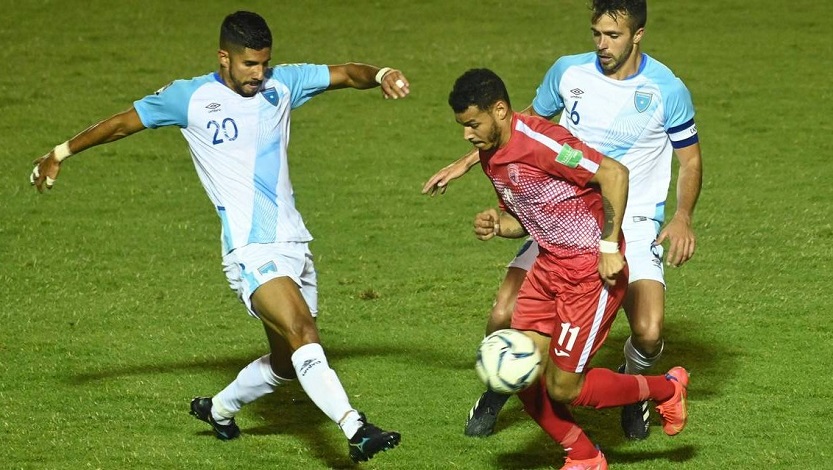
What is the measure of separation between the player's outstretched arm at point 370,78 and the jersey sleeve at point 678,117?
129 cm

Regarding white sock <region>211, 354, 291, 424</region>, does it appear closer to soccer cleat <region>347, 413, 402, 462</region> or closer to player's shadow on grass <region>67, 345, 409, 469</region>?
player's shadow on grass <region>67, 345, 409, 469</region>

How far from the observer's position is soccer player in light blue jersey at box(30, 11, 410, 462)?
5938 mm

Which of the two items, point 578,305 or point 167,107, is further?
point 167,107

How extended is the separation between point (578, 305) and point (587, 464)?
0.74 metres

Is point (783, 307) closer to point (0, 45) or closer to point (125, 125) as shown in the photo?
point (125, 125)

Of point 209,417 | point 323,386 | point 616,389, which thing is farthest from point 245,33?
point 616,389

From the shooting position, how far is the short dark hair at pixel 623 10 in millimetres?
6348

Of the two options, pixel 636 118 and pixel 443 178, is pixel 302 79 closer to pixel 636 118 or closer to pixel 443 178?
pixel 443 178

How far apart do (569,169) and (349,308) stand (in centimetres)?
340

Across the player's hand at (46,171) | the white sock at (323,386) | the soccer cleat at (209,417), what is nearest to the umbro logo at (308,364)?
the white sock at (323,386)

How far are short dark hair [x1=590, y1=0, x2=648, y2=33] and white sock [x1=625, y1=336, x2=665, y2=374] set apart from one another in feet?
5.22

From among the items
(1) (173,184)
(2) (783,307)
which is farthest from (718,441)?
(1) (173,184)

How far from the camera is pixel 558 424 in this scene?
19.2ft

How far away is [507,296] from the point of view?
666 cm
